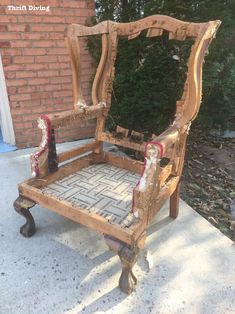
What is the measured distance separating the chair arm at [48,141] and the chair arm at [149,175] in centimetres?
67

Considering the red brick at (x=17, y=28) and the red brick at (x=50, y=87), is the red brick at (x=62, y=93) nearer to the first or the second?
the red brick at (x=50, y=87)

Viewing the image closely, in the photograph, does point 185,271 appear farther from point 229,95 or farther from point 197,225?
point 229,95

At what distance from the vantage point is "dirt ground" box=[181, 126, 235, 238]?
2.48 m

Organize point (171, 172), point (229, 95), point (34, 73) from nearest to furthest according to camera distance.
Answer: point (171, 172)
point (229, 95)
point (34, 73)

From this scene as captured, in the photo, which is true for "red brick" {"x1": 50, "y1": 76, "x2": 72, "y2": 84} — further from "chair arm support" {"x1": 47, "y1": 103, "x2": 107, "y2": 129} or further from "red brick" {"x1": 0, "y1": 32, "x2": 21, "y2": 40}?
"chair arm support" {"x1": 47, "y1": 103, "x2": 107, "y2": 129}

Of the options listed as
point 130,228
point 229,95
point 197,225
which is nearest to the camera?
point 130,228

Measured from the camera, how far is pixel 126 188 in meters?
1.92

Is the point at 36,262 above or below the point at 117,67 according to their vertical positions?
below

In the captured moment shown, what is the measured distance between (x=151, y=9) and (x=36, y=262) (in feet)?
7.00

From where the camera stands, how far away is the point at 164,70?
101 inches

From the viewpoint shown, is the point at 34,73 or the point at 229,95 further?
the point at 34,73

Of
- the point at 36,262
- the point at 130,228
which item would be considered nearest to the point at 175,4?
the point at 130,228

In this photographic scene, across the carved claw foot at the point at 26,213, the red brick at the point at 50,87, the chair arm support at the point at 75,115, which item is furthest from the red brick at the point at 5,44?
the carved claw foot at the point at 26,213

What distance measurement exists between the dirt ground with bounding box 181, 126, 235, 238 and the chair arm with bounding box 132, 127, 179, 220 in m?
1.07
